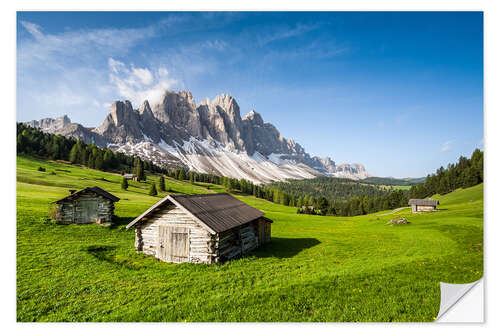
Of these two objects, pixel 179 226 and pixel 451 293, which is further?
pixel 179 226

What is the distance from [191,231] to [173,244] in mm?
1602

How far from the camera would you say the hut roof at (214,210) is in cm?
1477

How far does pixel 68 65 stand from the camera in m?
16.0

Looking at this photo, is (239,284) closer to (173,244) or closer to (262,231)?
(173,244)

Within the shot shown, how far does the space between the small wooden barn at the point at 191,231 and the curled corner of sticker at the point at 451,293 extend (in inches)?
430

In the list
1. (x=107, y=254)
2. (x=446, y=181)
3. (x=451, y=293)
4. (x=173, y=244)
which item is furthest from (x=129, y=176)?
(x=446, y=181)

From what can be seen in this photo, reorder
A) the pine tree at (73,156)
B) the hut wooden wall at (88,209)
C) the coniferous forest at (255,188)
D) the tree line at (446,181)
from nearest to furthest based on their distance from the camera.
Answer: the hut wooden wall at (88,209) → the coniferous forest at (255,188) → the tree line at (446,181) → the pine tree at (73,156)

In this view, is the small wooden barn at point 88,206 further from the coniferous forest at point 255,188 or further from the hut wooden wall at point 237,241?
the hut wooden wall at point 237,241

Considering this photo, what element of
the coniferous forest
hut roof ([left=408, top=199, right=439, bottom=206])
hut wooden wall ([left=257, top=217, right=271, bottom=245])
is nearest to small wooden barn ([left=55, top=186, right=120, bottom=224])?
the coniferous forest

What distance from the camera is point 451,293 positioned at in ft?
35.4

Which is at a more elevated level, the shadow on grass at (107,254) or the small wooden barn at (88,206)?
the small wooden barn at (88,206)

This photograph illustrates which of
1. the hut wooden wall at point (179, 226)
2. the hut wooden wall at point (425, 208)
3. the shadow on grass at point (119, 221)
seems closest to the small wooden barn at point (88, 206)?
the shadow on grass at point (119, 221)
